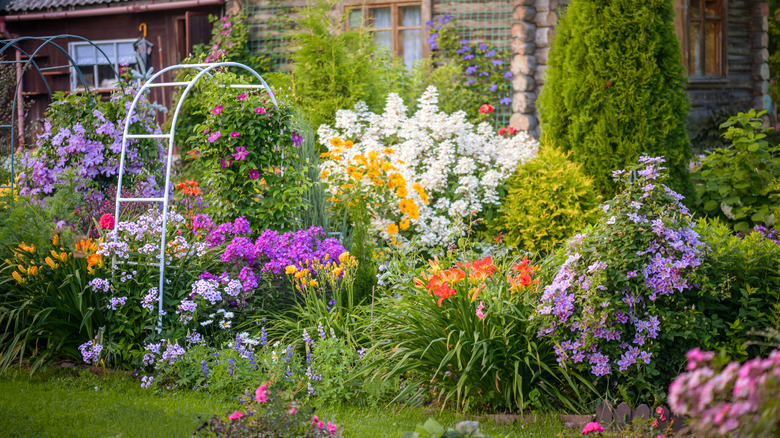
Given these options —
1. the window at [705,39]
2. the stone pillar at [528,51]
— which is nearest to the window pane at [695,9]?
the window at [705,39]

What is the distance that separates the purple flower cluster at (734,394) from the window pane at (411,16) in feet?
28.4

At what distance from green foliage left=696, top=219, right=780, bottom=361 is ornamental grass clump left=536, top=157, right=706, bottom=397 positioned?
0.13 m

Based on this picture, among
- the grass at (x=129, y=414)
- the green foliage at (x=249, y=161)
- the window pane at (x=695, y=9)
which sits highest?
the window pane at (x=695, y=9)

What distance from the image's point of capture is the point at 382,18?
9.83m

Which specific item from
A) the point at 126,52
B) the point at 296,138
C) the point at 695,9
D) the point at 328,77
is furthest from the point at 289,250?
the point at 695,9

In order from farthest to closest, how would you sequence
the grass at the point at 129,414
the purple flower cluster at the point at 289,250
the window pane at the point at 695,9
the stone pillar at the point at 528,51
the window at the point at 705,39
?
the window pane at the point at 695,9 → the window at the point at 705,39 → the stone pillar at the point at 528,51 → the purple flower cluster at the point at 289,250 → the grass at the point at 129,414

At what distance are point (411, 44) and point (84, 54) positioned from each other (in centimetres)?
625

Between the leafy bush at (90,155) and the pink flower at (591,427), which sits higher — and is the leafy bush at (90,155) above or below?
above

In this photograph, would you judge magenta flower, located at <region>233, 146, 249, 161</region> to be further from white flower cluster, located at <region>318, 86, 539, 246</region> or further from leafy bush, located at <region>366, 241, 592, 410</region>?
leafy bush, located at <region>366, 241, 592, 410</region>

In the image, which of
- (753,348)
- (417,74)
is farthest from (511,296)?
(417,74)

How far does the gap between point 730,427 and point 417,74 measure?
303 inches

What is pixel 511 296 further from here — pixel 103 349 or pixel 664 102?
pixel 664 102

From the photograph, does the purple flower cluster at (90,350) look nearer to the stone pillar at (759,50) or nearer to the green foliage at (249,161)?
Answer: the green foliage at (249,161)

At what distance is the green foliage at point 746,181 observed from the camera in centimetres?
546
